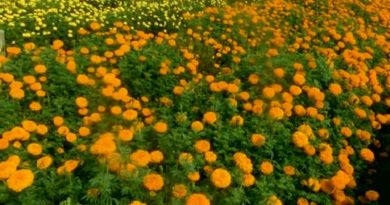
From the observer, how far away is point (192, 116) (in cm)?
404

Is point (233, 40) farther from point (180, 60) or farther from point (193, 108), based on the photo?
point (193, 108)

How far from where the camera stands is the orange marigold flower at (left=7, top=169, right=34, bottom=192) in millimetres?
2670

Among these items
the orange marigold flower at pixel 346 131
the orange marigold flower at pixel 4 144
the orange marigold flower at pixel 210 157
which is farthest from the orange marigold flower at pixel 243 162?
the orange marigold flower at pixel 4 144

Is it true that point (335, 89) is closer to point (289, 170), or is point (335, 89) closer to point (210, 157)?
point (289, 170)

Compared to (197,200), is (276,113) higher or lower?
lower

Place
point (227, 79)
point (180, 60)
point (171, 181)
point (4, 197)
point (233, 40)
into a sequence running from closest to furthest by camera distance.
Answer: point (4, 197), point (171, 181), point (227, 79), point (180, 60), point (233, 40)

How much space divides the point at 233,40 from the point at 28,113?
3.08m

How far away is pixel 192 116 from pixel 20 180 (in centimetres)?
169

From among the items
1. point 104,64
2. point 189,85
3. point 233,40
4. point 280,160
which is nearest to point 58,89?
point 104,64

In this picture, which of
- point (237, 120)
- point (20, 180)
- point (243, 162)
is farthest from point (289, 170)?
point (20, 180)

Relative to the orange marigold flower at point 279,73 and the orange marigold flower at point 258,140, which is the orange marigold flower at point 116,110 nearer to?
the orange marigold flower at point 258,140

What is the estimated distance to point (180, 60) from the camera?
5.04 m

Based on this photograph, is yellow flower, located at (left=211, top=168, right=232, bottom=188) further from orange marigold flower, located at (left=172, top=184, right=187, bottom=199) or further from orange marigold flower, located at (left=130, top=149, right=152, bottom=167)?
orange marigold flower, located at (left=130, top=149, right=152, bottom=167)

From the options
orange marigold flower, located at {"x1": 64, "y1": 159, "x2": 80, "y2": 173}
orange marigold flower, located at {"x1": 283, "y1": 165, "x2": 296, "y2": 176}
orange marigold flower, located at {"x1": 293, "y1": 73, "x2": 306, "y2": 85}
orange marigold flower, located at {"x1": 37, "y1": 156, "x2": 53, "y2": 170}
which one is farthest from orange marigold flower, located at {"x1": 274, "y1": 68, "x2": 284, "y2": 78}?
orange marigold flower, located at {"x1": 37, "y1": 156, "x2": 53, "y2": 170}
